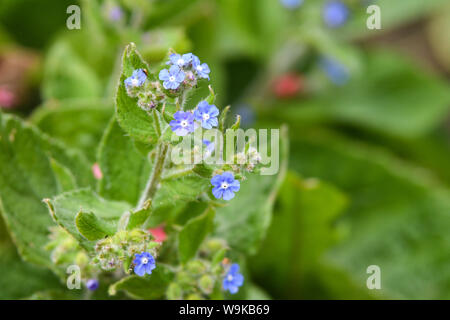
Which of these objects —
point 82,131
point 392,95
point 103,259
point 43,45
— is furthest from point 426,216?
point 43,45


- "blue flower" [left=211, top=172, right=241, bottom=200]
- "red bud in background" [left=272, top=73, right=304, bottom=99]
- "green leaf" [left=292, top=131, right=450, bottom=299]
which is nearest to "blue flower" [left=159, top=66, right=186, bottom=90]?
"blue flower" [left=211, top=172, right=241, bottom=200]

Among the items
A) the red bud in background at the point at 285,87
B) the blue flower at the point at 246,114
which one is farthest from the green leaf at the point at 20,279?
the red bud in background at the point at 285,87

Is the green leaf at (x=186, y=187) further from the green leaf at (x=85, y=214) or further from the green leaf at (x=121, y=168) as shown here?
the green leaf at (x=121, y=168)

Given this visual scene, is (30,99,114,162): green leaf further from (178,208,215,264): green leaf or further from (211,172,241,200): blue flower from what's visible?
(211,172,241,200): blue flower

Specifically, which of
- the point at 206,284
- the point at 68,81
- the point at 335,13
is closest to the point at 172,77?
the point at 206,284
